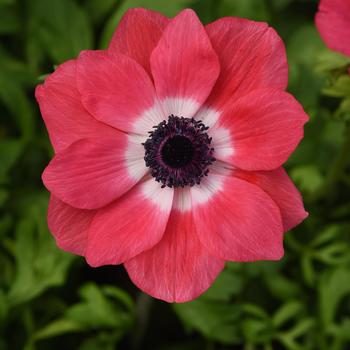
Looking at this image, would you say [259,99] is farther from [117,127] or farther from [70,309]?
[70,309]

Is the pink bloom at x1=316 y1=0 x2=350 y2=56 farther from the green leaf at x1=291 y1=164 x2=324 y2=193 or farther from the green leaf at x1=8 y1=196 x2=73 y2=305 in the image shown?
the green leaf at x1=8 y1=196 x2=73 y2=305

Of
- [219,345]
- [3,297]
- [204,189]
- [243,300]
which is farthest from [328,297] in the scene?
[3,297]

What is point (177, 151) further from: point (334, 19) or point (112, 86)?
point (334, 19)

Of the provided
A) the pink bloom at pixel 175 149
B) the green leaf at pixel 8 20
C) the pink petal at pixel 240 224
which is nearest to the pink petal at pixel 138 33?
the pink bloom at pixel 175 149

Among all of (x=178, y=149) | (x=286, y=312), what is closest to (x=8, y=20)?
(x=178, y=149)

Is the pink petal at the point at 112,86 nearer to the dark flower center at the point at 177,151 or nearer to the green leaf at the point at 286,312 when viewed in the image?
the dark flower center at the point at 177,151

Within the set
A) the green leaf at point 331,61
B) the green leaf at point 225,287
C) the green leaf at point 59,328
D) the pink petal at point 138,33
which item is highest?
the pink petal at point 138,33

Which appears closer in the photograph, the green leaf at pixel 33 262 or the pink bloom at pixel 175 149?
the pink bloom at pixel 175 149
